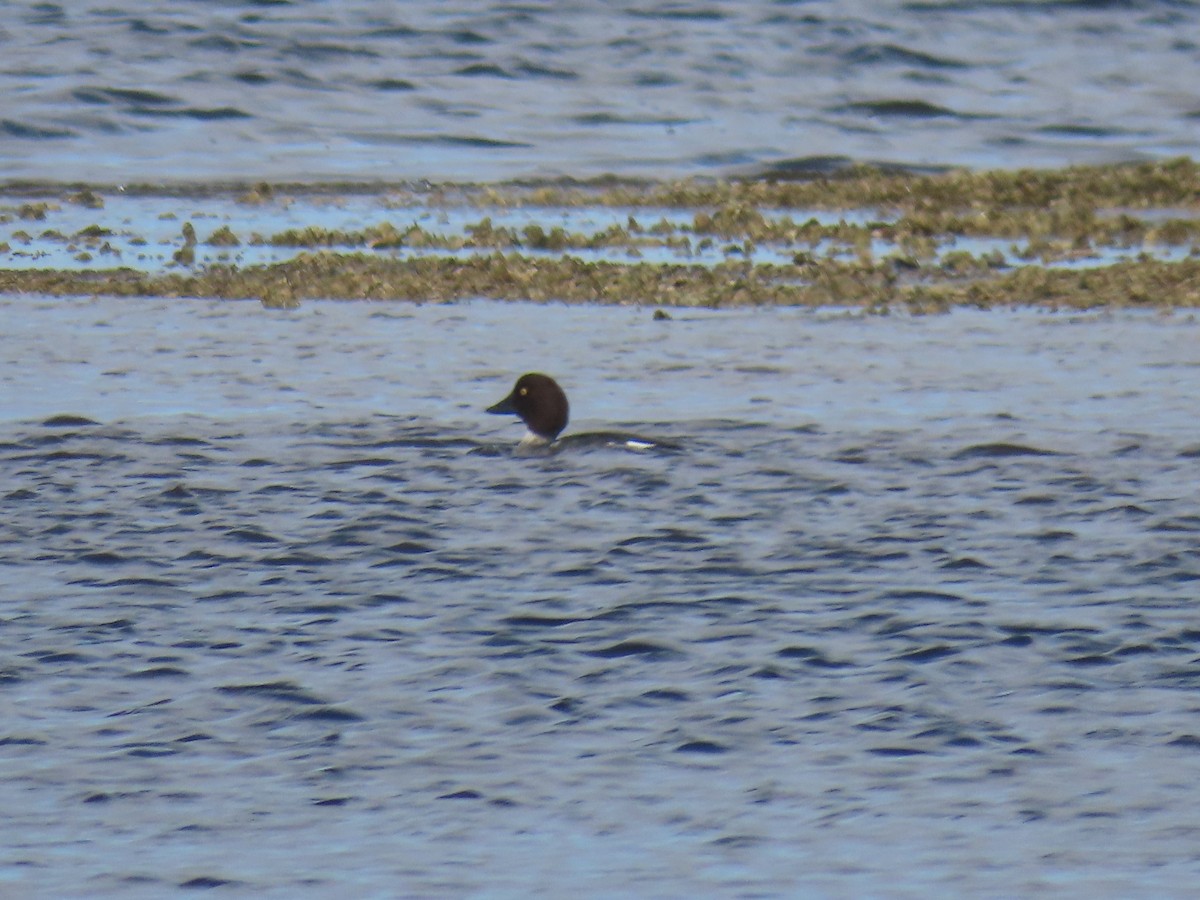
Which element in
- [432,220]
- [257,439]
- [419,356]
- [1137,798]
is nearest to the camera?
[1137,798]

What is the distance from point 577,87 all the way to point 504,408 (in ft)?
114

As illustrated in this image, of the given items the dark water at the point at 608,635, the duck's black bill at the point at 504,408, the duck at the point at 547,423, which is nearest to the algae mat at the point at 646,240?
the dark water at the point at 608,635

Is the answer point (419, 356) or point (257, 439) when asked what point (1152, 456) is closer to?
point (257, 439)

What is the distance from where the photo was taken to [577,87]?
4759 centimetres

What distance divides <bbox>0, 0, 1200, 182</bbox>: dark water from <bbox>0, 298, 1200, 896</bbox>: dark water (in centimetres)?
2081

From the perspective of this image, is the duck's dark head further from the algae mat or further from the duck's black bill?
the algae mat

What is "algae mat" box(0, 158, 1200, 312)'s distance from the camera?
20.5m

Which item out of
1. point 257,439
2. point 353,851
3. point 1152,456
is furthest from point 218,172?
point 353,851

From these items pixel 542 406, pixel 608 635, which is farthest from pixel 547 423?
pixel 608 635

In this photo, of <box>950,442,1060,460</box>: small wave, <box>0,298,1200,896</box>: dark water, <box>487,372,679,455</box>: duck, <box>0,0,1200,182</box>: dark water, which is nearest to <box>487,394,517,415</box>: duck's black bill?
<box>487,372,679,455</box>: duck

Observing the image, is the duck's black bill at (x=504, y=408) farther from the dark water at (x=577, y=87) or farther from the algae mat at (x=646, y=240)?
the dark water at (x=577, y=87)

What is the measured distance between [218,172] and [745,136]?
33.6ft

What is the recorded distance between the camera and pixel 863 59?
Result: 50.0m

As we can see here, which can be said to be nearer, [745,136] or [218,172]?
[218,172]
